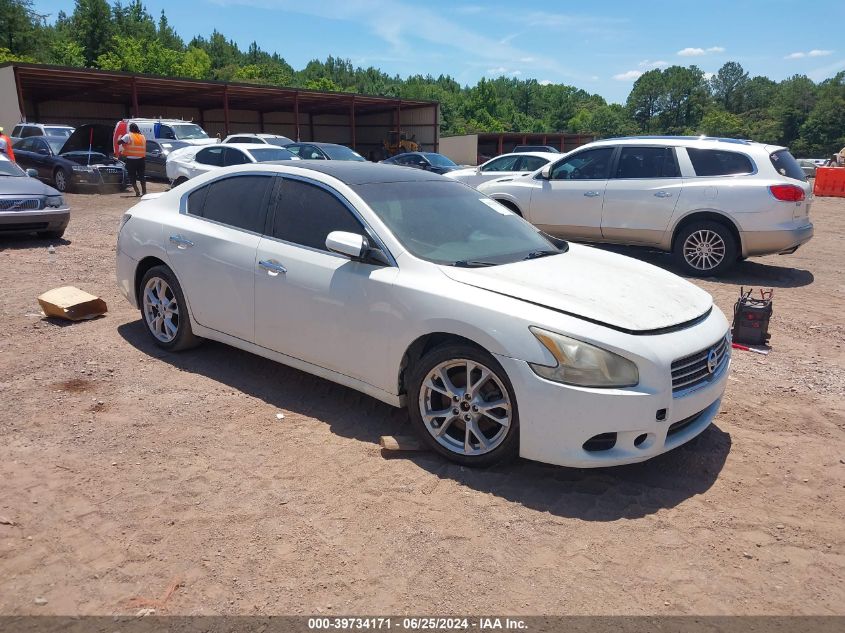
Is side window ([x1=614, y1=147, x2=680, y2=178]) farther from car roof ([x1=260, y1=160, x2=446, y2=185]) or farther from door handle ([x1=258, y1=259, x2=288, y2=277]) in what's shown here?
door handle ([x1=258, y1=259, x2=288, y2=277])

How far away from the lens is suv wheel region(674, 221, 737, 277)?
8.80 meters

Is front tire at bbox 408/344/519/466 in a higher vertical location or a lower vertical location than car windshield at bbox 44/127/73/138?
lower

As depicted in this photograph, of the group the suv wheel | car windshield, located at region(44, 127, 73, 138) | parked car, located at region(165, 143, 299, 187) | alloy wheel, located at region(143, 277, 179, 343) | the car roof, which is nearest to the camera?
the car roof

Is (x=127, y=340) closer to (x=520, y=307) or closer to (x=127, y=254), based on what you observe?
(x=127, y=254)

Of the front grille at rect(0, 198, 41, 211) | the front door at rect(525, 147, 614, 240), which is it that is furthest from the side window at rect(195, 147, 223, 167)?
the front door at rect(525, 147, 614, 240)

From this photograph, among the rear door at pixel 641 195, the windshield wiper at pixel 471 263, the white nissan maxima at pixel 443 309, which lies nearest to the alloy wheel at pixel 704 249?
the rear door at pixel 641 195

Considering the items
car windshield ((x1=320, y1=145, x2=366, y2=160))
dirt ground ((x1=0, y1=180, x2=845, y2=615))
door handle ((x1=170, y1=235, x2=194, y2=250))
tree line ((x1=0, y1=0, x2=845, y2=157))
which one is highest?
tree line ((x1=0, y1=0, x2=845, y2=157))

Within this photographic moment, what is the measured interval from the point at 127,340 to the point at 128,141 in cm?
1170

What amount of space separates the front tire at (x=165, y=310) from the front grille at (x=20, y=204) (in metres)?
5.65

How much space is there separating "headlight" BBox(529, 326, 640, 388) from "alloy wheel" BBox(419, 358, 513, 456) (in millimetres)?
341

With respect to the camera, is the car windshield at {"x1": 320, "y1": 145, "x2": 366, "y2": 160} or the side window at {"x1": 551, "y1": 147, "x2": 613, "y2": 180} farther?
the car windshield at {"x1": 320, "y1": 145, "x2": 366, "y2": 160}

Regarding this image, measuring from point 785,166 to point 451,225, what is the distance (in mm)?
6436

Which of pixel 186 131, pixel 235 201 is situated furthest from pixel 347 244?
pixel 186 131

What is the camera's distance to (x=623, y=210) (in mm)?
9469
